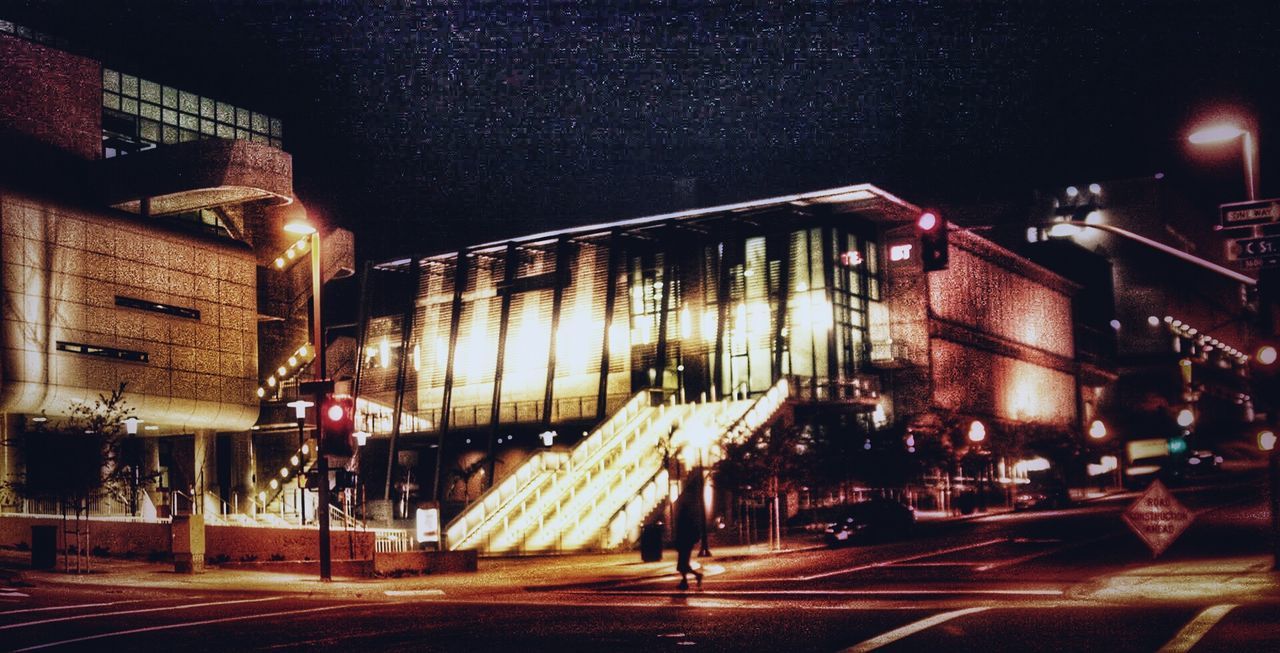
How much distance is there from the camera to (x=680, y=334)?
74.5 m

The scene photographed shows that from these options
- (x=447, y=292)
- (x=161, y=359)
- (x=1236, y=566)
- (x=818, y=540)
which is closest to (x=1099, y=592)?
(x=1236, y=566)

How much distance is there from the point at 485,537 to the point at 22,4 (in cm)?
3358

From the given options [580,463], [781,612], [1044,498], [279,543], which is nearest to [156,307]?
[580,463]

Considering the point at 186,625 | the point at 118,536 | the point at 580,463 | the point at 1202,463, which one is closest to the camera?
the point at 186,625

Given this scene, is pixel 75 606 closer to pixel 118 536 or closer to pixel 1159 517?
pixel 118 536

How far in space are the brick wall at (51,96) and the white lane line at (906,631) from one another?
49.2 metres

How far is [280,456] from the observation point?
76.0 meters

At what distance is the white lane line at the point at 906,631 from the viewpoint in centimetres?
1421

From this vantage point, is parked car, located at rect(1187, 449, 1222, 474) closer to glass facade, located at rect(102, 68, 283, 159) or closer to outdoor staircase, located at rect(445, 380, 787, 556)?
outdoor staircase, located at rect(445, 380, 787, 556)

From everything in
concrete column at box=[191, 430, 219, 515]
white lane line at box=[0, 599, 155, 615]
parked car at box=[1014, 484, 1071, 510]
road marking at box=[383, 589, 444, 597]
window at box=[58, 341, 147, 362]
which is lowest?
parked car at box=[1014, 484, 1071, 510]

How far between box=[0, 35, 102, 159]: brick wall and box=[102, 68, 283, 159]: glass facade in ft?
7.82

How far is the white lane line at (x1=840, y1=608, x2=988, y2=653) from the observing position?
1421 cm

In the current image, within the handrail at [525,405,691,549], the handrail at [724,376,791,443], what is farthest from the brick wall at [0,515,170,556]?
the handrail at [724,376,791,443]

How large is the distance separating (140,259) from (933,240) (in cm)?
4692
